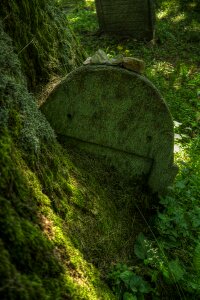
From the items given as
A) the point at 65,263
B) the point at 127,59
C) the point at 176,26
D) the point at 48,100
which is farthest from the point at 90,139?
the point at 176,26

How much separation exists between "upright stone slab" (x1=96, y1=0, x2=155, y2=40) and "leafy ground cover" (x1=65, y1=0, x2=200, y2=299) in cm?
Answer: 23

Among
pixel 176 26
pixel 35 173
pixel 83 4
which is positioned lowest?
pixel 35 173

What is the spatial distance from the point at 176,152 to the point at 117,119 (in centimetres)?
168

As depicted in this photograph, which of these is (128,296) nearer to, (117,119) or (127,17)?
(117,119)

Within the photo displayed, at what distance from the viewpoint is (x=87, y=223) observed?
9.37 ft

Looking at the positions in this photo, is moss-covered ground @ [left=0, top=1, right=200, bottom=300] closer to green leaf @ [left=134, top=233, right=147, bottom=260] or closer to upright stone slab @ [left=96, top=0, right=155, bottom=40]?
green leaf @ [left=134, top=233, right=147, bottom=260]

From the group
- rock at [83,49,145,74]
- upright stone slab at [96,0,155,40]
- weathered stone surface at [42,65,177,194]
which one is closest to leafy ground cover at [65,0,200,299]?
upright stone slab at [96,0,155,40]

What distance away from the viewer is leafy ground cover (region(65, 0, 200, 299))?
2.92m

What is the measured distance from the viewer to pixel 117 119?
3557mm

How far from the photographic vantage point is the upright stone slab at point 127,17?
877 cm

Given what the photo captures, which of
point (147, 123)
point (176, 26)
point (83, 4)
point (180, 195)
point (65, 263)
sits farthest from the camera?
point (83, 4)

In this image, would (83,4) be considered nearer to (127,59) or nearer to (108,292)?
(127,59)

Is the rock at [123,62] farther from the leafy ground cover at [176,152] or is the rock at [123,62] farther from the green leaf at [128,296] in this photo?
the green leaf at [128,296]

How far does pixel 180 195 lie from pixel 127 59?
1.57m
